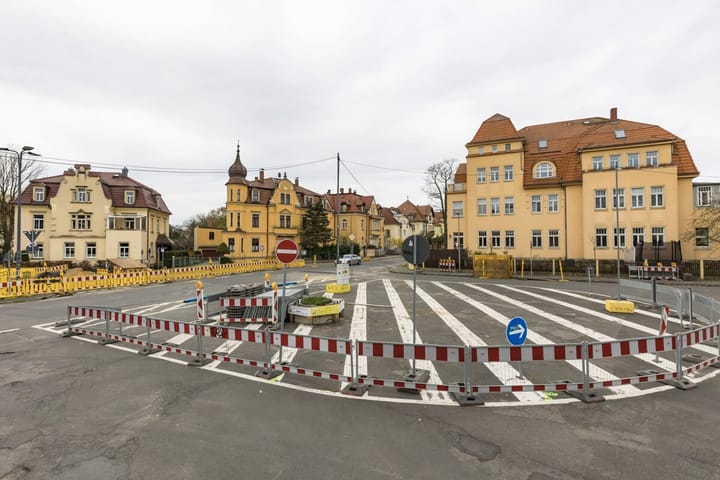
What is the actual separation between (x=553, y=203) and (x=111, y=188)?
153ft

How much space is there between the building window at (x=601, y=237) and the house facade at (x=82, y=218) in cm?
4461

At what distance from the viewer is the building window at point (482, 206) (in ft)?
111

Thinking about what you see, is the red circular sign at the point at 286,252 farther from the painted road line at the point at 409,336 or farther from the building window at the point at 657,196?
the building window at the point at 657,196

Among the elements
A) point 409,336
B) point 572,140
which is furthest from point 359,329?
point 572,140

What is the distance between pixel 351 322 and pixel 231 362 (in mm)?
4528

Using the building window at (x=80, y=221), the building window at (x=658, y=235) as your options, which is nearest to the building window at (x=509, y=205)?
the building window at (x=658, y=235)

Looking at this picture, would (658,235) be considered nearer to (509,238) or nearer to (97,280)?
(509,238)

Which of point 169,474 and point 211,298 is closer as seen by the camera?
point 169,474

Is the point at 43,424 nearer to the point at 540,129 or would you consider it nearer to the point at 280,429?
the point at 280,429

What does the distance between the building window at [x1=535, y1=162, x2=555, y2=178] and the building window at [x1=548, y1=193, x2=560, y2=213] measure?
1.91 metres

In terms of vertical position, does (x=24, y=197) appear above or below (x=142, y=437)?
above

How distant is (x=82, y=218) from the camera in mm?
37031

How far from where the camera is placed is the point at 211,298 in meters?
11.6

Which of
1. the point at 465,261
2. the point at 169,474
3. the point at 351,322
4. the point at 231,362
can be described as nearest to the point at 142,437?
the point at 169,474
